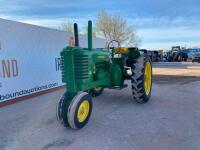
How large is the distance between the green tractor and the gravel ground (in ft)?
0.93

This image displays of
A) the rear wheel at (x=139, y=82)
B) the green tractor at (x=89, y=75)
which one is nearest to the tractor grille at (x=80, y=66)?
the green tractor at (x=89, y=75)

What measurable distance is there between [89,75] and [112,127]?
116 centimetres

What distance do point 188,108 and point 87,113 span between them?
8.13ft

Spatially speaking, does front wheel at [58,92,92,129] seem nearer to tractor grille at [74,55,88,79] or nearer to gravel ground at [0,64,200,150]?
gravel ground at [0,64,200,150]

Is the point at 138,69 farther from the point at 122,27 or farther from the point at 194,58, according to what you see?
the point at 122,27

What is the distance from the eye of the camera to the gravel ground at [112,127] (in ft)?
11.7

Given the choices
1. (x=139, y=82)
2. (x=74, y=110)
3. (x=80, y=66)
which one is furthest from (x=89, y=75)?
(x=139, y=82)

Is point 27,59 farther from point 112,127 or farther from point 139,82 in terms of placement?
point 112,127

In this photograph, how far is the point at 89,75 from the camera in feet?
16.0

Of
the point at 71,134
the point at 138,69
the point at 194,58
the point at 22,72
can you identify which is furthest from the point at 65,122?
the point at 194,58

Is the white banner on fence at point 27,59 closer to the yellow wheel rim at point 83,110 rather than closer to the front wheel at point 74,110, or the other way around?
the front wheel at point 74,110

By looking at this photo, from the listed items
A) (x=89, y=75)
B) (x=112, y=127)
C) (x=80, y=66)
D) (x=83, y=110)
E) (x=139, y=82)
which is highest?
(x=80, y=66)

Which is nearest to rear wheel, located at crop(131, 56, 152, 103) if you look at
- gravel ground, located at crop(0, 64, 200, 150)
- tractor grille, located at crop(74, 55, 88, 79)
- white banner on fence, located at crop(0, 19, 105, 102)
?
gravel ground, located at crop(0, 64, 200, 150)

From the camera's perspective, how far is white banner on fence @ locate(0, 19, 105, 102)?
662 cm
